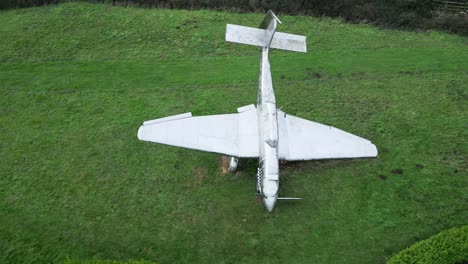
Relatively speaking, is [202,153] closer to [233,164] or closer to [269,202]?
[233,164]

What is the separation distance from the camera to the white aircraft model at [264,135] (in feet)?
Result: 53.7

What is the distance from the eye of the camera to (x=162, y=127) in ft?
56.1

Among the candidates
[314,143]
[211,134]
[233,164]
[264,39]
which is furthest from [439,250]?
[264,39]

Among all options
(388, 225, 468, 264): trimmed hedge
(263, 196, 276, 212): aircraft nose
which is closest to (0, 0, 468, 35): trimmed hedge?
(388, 225, 468, 264): trimmed hedge

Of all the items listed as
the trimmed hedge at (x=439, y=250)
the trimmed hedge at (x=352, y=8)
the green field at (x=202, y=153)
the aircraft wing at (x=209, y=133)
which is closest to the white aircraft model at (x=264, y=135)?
the aircraft wing at (x=209, y=133)

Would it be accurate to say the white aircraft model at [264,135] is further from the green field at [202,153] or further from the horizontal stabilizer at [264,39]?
the green field at [202,153]

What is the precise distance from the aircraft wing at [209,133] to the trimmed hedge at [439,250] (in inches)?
243

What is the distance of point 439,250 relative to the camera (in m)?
14.7

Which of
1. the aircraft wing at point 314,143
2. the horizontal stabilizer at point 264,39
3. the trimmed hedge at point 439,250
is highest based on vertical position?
the horizontal stabilizer at point 264,39

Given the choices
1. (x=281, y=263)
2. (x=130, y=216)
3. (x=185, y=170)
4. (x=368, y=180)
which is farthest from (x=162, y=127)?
(x=368, y=180)

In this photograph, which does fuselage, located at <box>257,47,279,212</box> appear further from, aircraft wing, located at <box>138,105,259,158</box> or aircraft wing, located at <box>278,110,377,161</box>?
aircraft wing, located at <box>278,110,377,161</box>

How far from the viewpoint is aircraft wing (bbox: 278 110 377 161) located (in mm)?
17062

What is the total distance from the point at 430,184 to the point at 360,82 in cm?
747

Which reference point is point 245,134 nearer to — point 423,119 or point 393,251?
point 393,251
